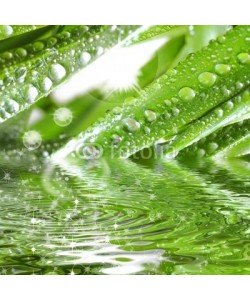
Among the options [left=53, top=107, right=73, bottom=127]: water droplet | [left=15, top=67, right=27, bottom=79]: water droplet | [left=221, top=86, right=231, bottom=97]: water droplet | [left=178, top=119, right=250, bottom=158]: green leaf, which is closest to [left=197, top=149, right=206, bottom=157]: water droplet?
[left=178, top=119, right=250, bottom=158]: green leaf

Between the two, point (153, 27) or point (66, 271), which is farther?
point (153, 27)

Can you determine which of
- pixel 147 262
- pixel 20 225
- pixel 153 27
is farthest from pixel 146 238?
pixel 153 27

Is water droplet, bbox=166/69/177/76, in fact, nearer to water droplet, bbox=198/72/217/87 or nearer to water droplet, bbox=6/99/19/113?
water droplet, bbox=198/72/217/87

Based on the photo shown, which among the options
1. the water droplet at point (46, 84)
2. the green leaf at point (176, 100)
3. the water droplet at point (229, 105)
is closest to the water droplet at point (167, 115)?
the green leaf at point (176, 100)

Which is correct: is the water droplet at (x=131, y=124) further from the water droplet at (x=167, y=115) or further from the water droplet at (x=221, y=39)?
the water droplet at (x=221, y=39)

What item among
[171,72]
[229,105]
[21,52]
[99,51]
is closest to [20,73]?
[21,52]
